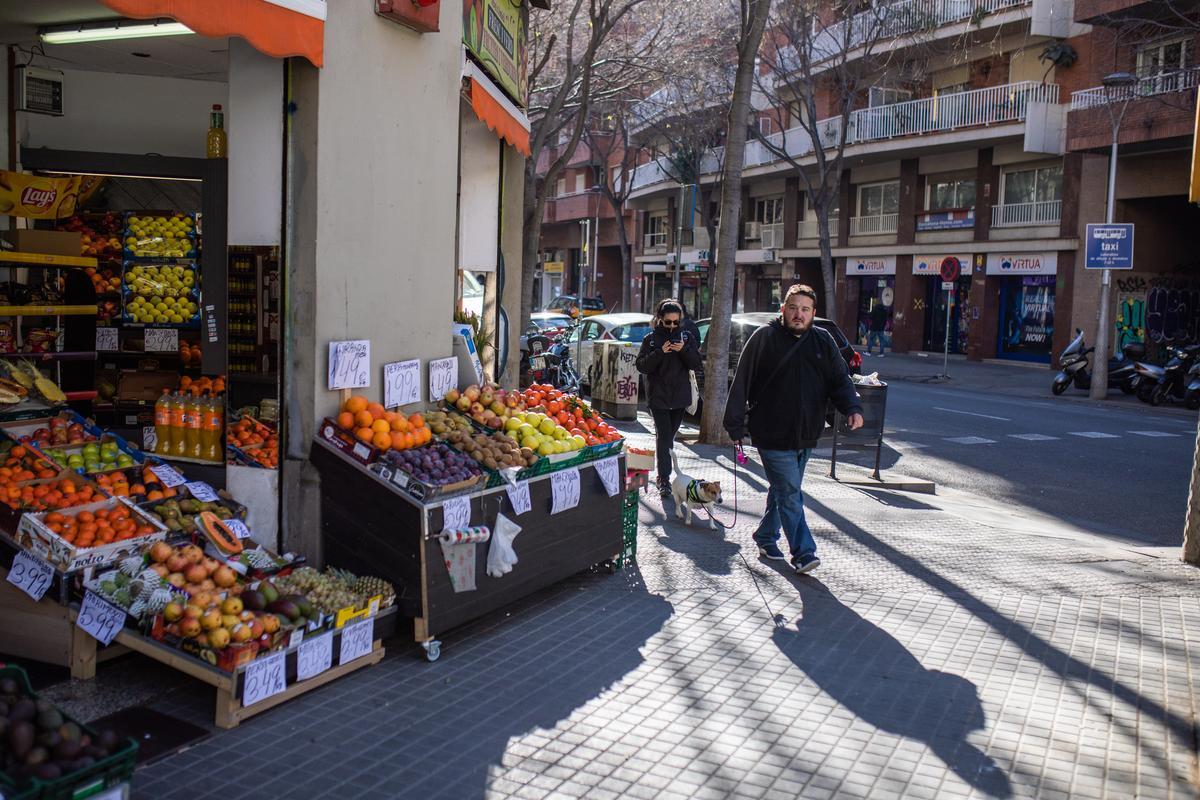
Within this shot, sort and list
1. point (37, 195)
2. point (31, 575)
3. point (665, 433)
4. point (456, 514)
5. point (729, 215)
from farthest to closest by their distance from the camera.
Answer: point (729, 215) < point (665, 433) < point (37, 195) < point (456, 514) < point (31, 575)

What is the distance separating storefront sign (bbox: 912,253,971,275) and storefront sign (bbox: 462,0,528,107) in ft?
82.1

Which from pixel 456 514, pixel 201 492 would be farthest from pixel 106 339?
pixel 456 514

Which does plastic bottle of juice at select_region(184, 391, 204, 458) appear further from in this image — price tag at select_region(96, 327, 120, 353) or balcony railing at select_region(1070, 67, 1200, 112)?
balcony railing at select_region(1070, 67, 1200, 112)

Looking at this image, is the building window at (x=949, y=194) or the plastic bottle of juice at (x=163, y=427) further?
the building window at (x=949, y=194)

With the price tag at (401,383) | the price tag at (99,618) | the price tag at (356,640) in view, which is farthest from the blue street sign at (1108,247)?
the price tag at (99,618)

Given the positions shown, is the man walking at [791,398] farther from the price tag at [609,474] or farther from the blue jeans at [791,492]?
the price tag at [609,474]

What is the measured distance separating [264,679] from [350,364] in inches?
80.4

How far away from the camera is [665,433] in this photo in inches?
373

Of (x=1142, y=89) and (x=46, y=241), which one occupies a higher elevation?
(x=1142, y=89)

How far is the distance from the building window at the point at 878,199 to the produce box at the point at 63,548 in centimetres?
3385

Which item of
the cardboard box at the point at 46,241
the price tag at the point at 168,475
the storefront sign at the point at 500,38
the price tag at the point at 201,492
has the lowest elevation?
the price tag at the point at 201,492

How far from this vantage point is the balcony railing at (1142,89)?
2356 cm

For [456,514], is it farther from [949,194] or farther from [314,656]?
[949,194]

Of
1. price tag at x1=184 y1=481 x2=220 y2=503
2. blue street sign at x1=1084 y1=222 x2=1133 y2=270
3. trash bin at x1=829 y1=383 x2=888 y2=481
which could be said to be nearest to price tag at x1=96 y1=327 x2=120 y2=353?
price tag at x1=184 y1=481 x2=220 y2=503
